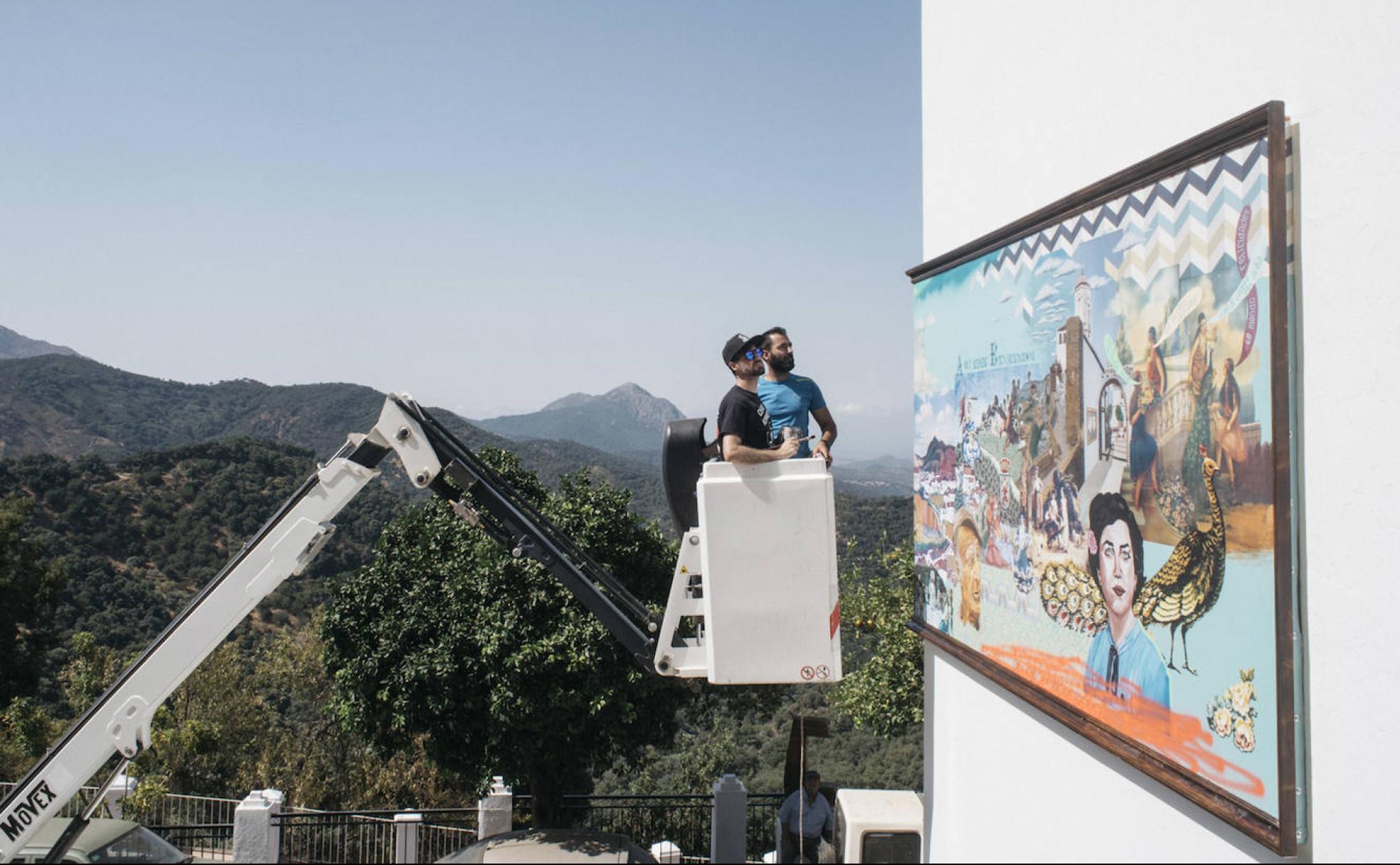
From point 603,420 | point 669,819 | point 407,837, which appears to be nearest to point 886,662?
point 669,819

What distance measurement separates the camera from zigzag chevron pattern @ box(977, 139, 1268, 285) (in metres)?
3.16

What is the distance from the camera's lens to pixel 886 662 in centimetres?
1305

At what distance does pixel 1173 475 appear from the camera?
3.55 m

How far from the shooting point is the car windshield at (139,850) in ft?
21.4

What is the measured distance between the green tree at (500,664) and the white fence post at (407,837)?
2.29m

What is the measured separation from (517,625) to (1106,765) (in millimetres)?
8919

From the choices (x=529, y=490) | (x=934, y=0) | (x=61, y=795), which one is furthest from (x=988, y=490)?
(x=529, y=490)

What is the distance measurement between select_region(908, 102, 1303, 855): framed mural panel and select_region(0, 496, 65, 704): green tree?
65.1 feet

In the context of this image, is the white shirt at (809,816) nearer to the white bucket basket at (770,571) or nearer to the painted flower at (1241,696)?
the white bucket basket at (770,571)

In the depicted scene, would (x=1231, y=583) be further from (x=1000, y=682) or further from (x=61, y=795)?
(x=61, y=795)

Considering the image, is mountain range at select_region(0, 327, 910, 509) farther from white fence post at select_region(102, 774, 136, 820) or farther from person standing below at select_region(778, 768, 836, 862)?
person standing below at select_region(778, 768, 836, 862)

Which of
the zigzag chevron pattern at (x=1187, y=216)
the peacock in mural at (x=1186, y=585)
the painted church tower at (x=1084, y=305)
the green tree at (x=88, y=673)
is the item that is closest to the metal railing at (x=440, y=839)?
the green tree at (x=88, y=673)

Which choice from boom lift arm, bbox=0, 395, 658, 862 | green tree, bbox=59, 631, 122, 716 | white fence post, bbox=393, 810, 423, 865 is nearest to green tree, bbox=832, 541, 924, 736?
white fence post, bbox=393, 810, 423, 865

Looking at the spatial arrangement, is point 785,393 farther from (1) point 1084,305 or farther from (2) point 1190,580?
(2) point 1190,580
